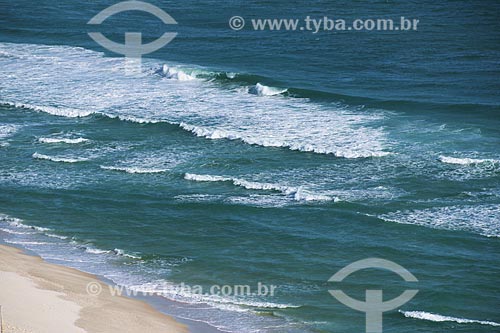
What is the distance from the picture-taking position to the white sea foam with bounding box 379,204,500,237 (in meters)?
33.9

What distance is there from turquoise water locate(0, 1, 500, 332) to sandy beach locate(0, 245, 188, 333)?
109cm

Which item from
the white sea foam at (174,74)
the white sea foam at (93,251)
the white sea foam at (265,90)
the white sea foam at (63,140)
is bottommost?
the white sea foam at (93,251)

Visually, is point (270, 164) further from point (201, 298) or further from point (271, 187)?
point (201, 298)

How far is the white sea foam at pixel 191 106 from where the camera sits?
43.2m

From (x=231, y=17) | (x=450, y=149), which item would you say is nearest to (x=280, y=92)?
(x=450, y=149)

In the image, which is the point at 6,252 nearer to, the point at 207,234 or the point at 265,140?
the point at 207,234
